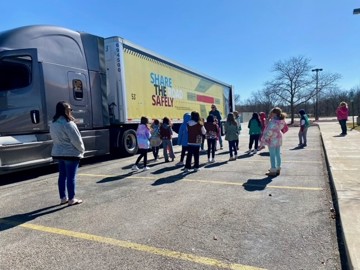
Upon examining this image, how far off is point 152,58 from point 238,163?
19.8ft

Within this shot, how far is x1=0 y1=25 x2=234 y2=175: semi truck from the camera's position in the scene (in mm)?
8023

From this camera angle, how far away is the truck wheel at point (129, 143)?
11.9 meters

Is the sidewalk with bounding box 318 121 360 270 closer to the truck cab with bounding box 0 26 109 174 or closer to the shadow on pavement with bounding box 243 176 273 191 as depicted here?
the shadow on pavement with bounding box 243 176 273 191

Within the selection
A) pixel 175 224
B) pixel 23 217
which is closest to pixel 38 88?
pixel 23 217

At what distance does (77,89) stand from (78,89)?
0.04m

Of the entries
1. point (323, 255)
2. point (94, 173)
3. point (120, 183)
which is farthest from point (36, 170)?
point (323, 255)

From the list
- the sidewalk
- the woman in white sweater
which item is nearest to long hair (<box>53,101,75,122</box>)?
the woman in white sweater

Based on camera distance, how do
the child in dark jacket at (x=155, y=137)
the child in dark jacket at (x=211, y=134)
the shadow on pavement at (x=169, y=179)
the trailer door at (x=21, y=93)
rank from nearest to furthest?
the shadow on pavement at (x=169, y=179)
the trailer door at (x=21, y=93)
the child in dark jacket at (x=211, y=134)
the child in dark jacket at (x=155, y=137)

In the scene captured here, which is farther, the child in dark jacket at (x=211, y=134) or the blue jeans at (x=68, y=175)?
the child in dark jacket at (x=211, y=134)

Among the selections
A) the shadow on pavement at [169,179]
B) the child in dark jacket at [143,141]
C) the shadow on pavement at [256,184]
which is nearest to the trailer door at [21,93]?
the child in dark jacket at [143,141]

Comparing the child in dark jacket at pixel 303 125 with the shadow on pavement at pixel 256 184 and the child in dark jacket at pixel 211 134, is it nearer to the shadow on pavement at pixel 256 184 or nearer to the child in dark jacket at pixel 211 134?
the child in dark jacket at pixel 211 134

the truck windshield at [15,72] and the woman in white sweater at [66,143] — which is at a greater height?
the truck windshield at [15,72]

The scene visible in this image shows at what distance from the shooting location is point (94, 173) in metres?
9.03

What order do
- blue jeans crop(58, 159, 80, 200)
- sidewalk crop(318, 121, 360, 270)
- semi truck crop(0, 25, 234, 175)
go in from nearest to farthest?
1. sidewalk crop(318, 121, 360, 270)
2. blue jeans crop(58, 159, 80, 200)
3. semi truck crop(0, 25, 234, 175)
